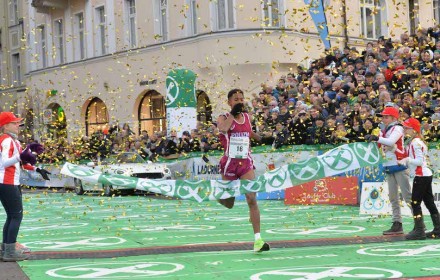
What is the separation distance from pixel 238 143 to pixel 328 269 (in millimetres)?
2536

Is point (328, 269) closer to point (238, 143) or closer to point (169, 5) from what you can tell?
point (238, 143)

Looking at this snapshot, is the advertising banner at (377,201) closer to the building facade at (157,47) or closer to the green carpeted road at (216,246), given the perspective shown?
the green carpeted road at (216,246)

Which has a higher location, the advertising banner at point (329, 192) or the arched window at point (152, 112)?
the arched window at point (152, 112)

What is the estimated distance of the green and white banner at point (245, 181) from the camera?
12352 millimetres

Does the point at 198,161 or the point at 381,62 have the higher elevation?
the point at 381,62

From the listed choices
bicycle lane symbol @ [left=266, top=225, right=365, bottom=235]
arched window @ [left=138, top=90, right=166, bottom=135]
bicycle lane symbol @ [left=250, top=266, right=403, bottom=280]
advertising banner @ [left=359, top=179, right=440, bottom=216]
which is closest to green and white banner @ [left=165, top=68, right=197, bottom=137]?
arched window @ [left=138, top=90, right=166, bottom=135]

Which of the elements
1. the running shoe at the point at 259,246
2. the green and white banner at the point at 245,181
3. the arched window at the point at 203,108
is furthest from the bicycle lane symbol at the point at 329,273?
the arched window at the point at 203,108

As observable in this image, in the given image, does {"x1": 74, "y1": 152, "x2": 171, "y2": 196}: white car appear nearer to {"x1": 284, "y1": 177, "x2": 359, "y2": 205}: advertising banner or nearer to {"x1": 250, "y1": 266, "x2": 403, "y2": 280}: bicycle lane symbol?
{"x1": 284, "y1": 177, "x2": 359, "y2": 205}: advertising banner

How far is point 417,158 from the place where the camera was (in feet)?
44.0

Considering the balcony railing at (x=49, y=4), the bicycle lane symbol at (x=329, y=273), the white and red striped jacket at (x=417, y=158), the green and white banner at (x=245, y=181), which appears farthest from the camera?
the balcony railing at (x=49, y=4)

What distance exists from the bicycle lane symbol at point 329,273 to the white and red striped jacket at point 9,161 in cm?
378

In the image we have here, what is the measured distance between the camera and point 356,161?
13445 mm

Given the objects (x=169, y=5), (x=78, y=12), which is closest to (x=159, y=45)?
(x=169, y=5)

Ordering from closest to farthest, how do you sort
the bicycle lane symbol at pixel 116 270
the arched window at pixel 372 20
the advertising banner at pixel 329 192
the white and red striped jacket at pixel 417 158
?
the bicycle lane symbol at pixel 116 270
the white and red striped jacket at pixel 417 158
the advertising banner at pixel 329 192
the arched window at pixel 372 20
